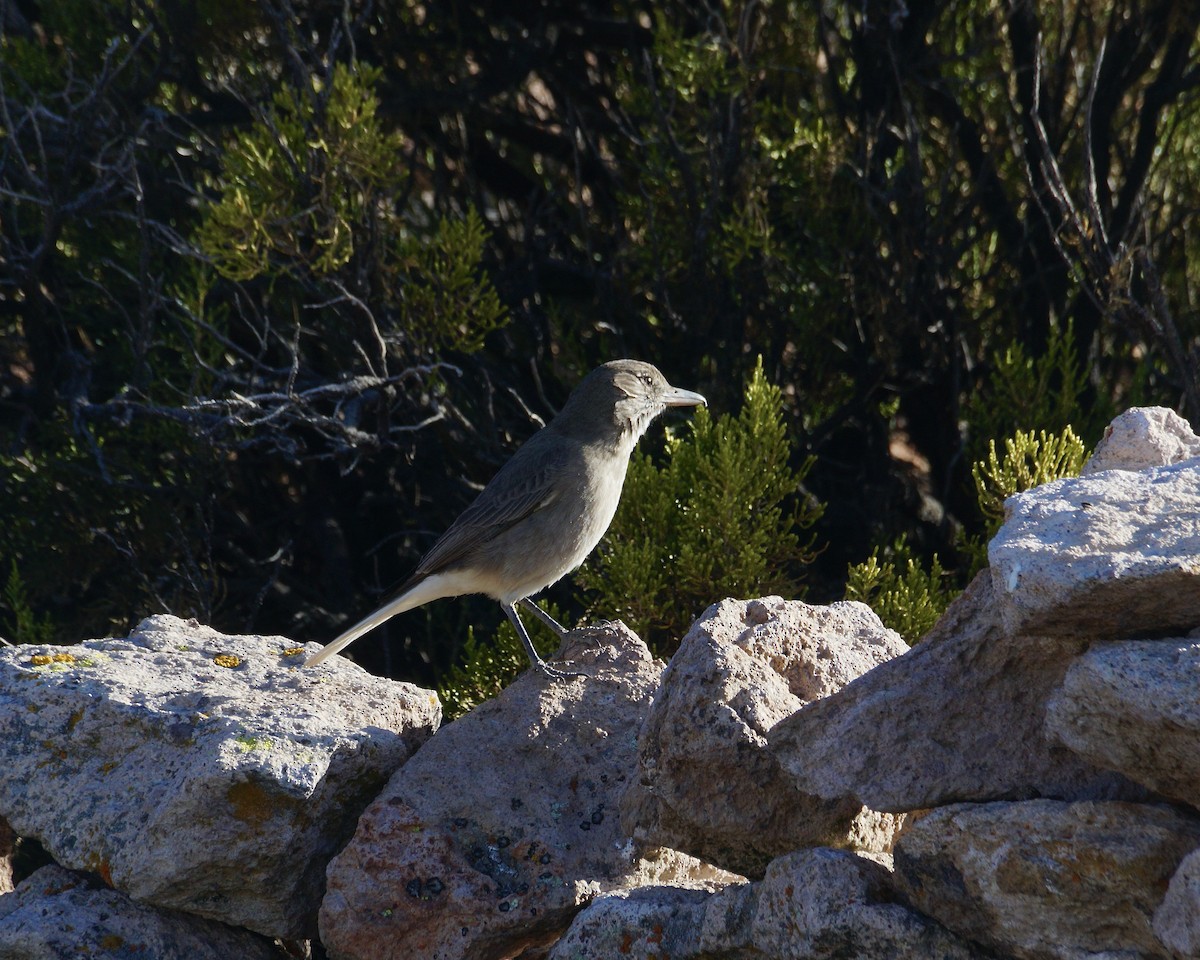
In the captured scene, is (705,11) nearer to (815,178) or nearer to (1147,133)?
(815,178)

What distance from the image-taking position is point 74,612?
742cm

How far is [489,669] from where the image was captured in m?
5.90

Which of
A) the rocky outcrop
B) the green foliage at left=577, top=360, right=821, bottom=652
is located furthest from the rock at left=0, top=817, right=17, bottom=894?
the green foliage at left=577, top=360, right=821, bottom=652

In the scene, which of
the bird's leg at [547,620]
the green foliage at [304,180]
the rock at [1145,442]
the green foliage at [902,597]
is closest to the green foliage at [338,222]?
the green foliage at [304,180]

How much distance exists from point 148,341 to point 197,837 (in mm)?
3191

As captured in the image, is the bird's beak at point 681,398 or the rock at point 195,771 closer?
the rock at point 195,771

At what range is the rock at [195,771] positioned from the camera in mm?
3719

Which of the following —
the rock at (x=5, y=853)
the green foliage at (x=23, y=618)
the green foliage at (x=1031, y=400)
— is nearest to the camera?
the rock at (x=5, y=853)

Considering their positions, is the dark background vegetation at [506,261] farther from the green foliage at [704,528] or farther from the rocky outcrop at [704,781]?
the rocky outcrop at [704,781]

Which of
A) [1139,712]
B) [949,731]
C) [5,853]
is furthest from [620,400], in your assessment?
[1139,712]

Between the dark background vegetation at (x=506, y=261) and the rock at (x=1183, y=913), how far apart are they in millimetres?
3731

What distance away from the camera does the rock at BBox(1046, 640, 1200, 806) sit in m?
2.56

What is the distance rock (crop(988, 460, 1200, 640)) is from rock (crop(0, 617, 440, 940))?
2.05 metres

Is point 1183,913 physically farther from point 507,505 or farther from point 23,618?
point 23,618
